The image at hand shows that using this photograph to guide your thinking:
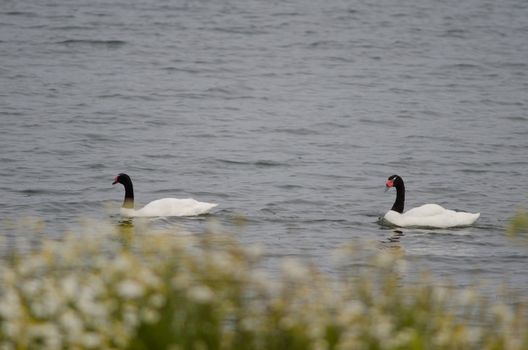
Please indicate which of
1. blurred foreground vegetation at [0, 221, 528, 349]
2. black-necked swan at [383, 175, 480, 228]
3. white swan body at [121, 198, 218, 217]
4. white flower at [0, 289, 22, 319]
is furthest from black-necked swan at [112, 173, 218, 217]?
white flower at [0, 289, 22, 319]

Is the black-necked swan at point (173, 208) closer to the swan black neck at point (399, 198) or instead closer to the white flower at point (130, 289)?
the swan black neck at point (399, 198)

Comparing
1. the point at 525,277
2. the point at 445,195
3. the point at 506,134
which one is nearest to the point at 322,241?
the point at 525,277

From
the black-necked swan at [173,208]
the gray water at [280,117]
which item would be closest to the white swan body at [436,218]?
the gray water at [280,117]

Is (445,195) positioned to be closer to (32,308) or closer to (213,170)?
(213,170)

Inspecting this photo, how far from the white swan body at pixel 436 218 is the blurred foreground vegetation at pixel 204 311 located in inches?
393

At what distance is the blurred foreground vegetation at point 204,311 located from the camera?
634cm

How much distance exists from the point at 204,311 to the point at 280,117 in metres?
25.3

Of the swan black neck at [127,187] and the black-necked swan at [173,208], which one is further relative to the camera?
the swan black neck at [127,187]

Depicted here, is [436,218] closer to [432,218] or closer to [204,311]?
[432,218]

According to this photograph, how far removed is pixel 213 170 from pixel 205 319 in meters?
16.8

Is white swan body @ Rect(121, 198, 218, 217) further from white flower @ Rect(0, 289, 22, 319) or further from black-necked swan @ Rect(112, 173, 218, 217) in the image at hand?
white flower @ Rect(0, 289, 22, 319)

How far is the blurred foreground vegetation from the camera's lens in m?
6.34

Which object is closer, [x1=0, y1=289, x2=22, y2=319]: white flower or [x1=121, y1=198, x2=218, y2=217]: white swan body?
[x1=0, y1=289, x2=22, y2=319]: white flower

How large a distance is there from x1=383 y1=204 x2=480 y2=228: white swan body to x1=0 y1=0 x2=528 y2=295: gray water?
189 mm
